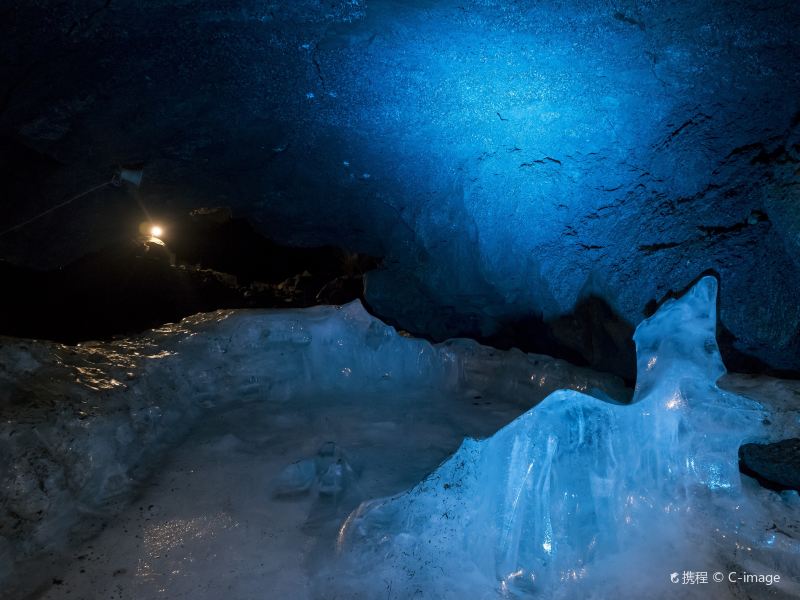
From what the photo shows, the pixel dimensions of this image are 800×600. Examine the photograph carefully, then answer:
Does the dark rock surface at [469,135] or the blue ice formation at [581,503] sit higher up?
the dark rock surface at [469,135]

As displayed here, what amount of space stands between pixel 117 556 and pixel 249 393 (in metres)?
1.86

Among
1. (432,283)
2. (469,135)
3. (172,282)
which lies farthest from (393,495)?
(172,282)

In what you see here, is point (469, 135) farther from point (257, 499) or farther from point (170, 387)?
point (170, 387)

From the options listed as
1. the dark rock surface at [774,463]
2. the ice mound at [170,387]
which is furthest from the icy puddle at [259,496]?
the dark rock surface at [774,463]

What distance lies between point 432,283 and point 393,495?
2.28m

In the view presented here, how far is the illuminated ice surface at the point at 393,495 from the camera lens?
216 cm

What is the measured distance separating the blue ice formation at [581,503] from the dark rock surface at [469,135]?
637mm

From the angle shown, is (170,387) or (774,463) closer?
(774,463)

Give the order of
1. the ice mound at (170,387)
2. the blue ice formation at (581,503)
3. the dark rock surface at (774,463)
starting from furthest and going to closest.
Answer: the dark rock surface at (774,463) → the ice mound at (170,387) → the blue ice formation at (581,503)

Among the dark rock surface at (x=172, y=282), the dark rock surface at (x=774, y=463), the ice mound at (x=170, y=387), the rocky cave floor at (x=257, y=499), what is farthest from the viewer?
the dark rock surface at (x=172, y=282)

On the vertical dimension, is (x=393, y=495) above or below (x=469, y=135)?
below

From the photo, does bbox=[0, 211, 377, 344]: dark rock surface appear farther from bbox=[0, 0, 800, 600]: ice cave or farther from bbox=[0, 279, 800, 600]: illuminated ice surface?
bbox=[0, 279, 800, 600]: illuminated ice surface

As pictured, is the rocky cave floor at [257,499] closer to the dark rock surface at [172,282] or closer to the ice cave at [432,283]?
the ice cave at [432,283]

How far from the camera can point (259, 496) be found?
273cm
